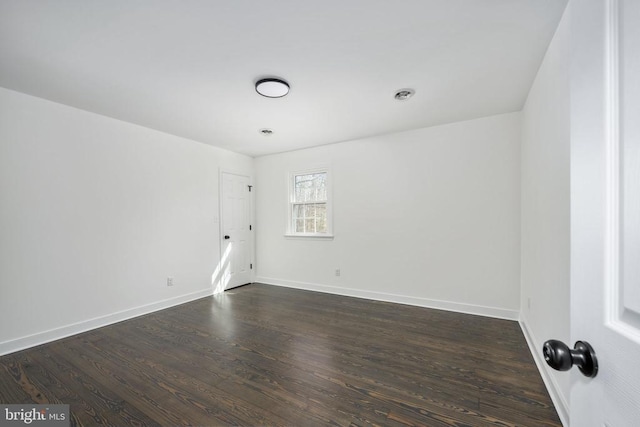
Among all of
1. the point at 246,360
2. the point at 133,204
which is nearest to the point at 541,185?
the point at 246,360

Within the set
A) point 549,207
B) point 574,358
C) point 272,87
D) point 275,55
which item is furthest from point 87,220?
point 549,207

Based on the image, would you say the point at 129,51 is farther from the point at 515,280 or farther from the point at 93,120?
the point at 515,280

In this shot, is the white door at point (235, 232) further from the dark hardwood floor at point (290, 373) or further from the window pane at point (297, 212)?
the dark hardwood floor at point (290, 373)

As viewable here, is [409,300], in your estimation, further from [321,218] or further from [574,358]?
[574,358]

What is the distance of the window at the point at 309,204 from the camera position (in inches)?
184

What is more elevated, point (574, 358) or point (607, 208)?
point (607, 208)

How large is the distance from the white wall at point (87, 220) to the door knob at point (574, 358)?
4.04 m

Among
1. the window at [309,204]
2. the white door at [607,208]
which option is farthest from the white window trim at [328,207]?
the white door at [607,208]

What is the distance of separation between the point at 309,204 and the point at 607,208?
4.39m

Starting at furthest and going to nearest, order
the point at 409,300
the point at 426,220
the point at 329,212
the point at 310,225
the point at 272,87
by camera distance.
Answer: the point at 310,225 → the point at 329,212 → the point at 409,300 → the point at 426,220 → the point at 272,87

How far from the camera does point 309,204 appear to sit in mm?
4855

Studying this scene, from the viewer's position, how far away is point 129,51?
204cm

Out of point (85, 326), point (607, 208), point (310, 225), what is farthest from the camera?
point (310, 225)

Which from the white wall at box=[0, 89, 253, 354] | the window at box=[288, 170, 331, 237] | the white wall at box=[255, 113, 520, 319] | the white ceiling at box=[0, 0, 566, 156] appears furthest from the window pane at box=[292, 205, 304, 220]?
the white ceiling at box=[0, 0, 566, 156]
